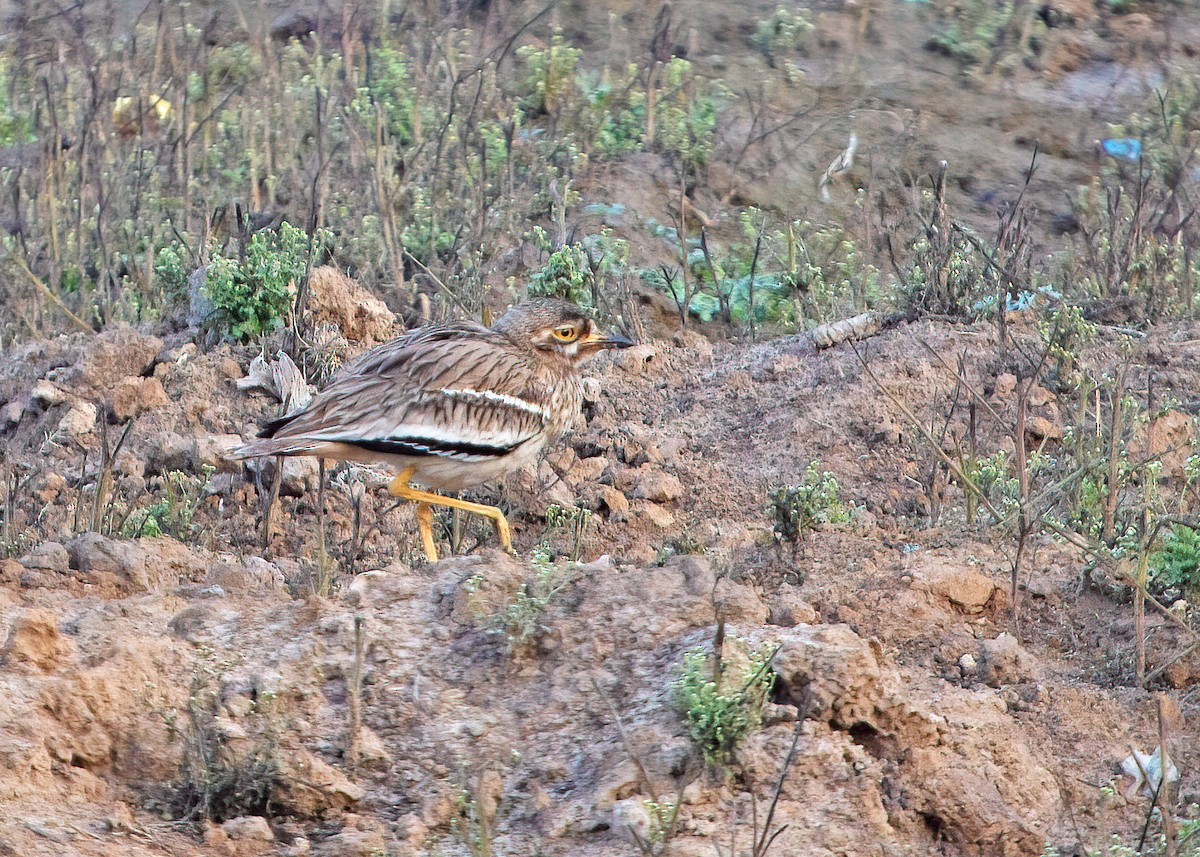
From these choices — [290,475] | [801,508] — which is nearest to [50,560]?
[290,475]

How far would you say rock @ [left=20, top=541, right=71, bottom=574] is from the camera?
5059 millimetres

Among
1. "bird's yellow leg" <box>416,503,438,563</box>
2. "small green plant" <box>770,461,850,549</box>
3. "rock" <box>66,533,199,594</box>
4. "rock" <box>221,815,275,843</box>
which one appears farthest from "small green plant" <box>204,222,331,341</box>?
"rock" <box>221,815,275,843</box>

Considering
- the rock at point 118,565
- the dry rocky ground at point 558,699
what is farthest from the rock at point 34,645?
the rock at point 118,565

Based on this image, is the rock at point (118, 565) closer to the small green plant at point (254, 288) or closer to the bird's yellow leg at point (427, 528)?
the bird's yellow leg at point (427, 528)

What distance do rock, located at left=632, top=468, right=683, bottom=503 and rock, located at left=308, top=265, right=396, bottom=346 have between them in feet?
5.92

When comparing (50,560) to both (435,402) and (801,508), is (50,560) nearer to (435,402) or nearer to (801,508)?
(435,402)

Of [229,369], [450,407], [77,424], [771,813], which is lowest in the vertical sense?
[77,424]

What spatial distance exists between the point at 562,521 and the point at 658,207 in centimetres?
383

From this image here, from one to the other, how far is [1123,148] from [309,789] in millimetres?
8082

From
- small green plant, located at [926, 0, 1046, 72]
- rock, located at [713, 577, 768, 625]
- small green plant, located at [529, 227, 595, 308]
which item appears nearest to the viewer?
rock, located at [713, 577, 768, 625]

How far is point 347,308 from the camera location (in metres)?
7.62

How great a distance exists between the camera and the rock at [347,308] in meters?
7.50

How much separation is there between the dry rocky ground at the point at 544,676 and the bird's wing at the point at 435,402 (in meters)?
0.31

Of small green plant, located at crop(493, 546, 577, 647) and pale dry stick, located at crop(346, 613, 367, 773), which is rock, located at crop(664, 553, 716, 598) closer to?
small green plant, located at crop(493, 546, 577, 647)
